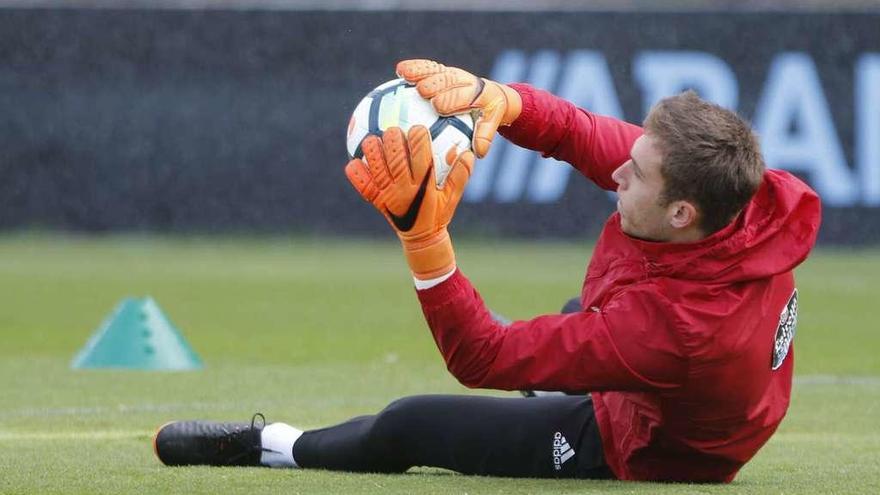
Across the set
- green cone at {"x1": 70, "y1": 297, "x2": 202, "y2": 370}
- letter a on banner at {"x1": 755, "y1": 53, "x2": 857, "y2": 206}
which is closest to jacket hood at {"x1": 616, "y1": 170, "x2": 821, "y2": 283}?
green cone at {"x1": 70, "y1": 297, "x2": 202, "y2": 370}

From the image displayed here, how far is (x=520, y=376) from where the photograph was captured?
14.4ft

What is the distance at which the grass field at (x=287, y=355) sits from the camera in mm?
5055

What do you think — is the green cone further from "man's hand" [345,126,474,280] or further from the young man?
"man's hand" [345,126,474,280]

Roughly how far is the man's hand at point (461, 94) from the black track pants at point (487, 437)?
35.5 inches

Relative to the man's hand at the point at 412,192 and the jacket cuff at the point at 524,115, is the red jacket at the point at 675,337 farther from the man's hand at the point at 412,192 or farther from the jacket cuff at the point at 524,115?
the jacket cuff at the point at 524,115

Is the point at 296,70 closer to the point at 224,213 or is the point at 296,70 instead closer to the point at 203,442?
the point at 224,213

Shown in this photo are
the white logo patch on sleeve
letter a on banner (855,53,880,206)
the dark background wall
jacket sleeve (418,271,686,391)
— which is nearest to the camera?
jacket sleeve (418,271,686,391)

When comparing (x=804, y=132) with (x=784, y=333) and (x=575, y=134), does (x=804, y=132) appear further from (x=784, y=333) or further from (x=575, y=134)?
(x=784, y=333)

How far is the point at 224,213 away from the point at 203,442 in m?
11.3

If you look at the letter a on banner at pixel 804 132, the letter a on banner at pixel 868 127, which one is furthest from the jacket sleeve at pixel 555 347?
the letter a on banner at pixel 868 127

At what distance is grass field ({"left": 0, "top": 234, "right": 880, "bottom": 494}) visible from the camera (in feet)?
16.6

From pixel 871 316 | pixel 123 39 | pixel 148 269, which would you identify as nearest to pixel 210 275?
pixel 148 269

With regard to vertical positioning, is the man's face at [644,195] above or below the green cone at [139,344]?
above

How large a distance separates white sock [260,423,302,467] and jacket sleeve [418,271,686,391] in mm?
1082
